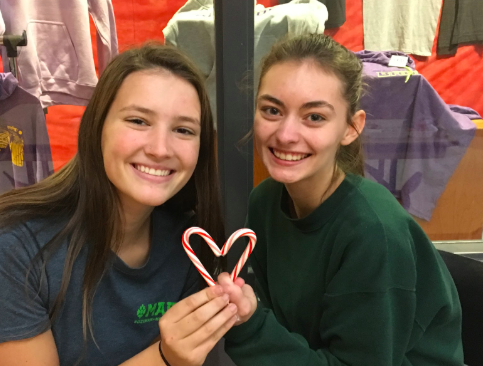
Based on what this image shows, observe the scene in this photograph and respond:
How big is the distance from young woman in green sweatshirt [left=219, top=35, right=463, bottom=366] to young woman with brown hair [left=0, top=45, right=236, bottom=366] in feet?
0.64

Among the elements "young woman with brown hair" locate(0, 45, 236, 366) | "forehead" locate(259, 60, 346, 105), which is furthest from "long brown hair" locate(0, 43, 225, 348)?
"forehead" locate(259, 60, 346, 105)

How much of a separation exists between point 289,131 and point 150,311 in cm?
70

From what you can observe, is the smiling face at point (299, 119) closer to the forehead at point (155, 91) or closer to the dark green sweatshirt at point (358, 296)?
the dark green sweatshirt at point (358, 296)

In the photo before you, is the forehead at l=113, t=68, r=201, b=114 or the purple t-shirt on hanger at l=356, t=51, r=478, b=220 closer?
the forehead at l=113, t=68, r=201, b=114

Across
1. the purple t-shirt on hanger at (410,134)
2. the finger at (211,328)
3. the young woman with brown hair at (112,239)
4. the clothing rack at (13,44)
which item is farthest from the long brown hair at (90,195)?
the purple t-shirt on hanger at (410,134)

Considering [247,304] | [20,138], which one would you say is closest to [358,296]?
[247,304]

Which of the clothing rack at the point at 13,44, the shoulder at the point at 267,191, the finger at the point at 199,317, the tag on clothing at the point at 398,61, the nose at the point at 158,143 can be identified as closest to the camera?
the finger at the point at 199,317

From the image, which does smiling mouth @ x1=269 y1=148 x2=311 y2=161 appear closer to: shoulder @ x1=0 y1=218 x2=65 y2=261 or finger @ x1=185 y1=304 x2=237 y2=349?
finger @ x1=185 y1=304 x2=237 y2=349

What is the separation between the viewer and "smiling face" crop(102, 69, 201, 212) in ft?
3.56

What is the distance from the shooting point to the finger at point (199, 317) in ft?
3.21

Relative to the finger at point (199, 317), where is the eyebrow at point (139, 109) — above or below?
above

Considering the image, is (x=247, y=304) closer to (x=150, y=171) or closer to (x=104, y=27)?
(x=150, y=171)

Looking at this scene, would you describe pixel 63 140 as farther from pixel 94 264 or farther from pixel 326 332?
pixel 326 332

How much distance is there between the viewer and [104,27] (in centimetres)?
212
